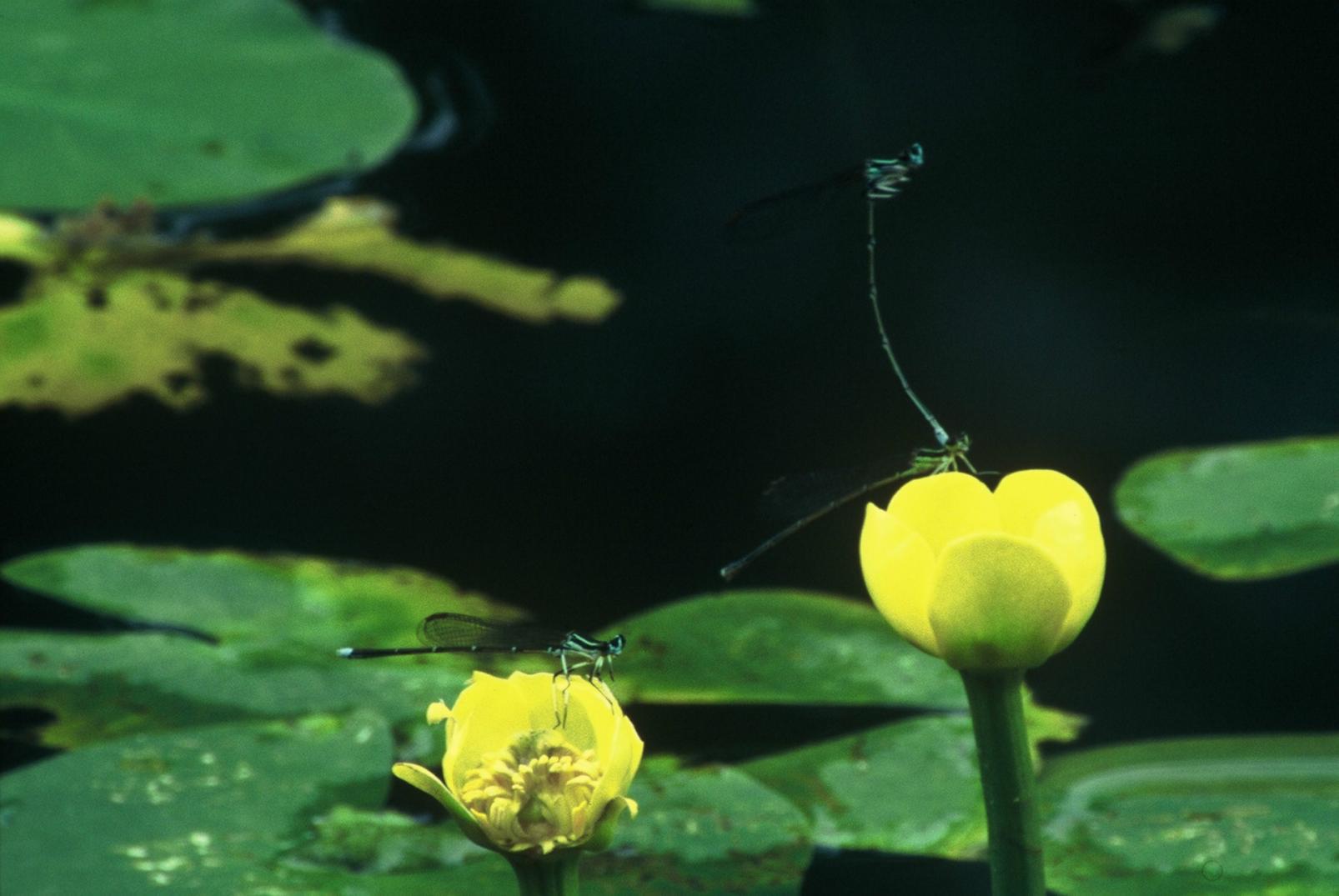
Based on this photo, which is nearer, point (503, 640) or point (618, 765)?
point (618, 765)

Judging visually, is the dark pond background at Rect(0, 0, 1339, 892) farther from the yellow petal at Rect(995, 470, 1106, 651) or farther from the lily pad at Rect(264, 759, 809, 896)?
the yellow petal at Rect(995, 470, 1106, 651)

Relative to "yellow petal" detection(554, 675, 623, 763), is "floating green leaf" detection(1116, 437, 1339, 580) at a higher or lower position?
higher

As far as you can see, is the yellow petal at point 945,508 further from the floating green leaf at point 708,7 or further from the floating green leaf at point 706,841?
the floating green leaf at point 708,7

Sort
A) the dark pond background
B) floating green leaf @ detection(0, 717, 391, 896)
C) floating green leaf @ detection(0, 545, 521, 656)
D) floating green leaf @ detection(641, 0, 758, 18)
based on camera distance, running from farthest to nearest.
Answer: floating green leaf @ detection(641, 0, 758, 18) → the dark pond background → floating green leaf @ detection(0, 545, 521, 656) → floating green leaf @ detection(0, 717, 391, 896)

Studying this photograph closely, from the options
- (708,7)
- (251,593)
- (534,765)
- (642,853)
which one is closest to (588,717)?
(534,765)

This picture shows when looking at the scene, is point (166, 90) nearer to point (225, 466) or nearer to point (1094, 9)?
point (225, 466)

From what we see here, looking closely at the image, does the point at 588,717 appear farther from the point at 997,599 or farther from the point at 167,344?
the point at 167,344

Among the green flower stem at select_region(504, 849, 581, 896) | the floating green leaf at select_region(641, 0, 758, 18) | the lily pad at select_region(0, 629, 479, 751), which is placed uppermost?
the floating green leaf at select_region(641, 0, 758, 18)

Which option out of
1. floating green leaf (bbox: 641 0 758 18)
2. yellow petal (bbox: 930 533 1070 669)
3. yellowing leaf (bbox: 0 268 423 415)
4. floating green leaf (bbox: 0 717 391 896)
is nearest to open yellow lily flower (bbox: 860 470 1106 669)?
yellow petal (bbox: 930 533 1070 669)

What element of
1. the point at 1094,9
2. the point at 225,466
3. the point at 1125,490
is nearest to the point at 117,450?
the point at 225,466
